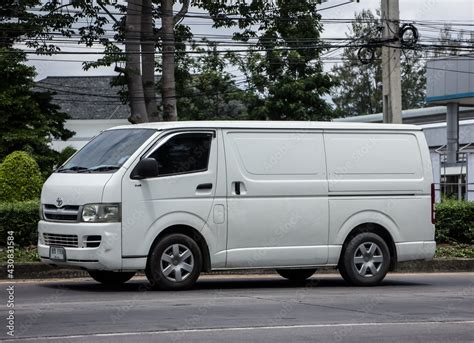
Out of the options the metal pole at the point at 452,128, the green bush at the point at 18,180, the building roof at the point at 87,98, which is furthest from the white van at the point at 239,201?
the building roof at the point at 87,98

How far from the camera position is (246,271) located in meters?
16.4

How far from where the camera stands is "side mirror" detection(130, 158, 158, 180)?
12.7m

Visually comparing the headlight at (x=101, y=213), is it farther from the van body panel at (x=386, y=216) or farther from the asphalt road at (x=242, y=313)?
the van body panel at (x=386, y=216)

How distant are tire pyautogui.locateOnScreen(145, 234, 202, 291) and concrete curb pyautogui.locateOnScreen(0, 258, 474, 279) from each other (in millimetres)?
2749

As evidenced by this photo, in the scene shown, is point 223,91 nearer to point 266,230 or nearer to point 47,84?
point 47,84

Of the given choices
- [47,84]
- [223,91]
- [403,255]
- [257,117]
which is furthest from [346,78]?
[403,255]

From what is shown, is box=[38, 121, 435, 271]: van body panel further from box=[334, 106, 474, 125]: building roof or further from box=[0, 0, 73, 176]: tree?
box=[334, 106, 474, 125]: building roof

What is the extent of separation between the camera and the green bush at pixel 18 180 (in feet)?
63.1

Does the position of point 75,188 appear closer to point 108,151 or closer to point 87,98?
point 108,151

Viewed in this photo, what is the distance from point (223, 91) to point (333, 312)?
131 feet

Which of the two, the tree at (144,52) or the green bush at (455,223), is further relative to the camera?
the tree at (144,52)

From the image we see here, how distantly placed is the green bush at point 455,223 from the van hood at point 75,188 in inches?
353

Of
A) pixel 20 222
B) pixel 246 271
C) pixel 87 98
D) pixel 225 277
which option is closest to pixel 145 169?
pixel 225 277

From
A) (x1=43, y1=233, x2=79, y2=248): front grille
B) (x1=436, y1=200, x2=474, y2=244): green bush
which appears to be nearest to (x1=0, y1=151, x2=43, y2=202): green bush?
(x1=43, y1=233, x2=79, y2=248): front grille
